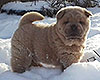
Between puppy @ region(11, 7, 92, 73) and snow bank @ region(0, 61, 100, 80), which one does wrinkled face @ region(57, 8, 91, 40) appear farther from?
snow bank @ region(0, 61, 100, 80)

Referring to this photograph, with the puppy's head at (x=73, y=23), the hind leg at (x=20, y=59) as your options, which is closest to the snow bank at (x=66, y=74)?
the hind leg at (x=20, y=59)

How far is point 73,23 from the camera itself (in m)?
3.62

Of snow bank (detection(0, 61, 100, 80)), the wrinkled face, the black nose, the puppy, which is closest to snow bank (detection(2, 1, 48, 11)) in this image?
the puppy

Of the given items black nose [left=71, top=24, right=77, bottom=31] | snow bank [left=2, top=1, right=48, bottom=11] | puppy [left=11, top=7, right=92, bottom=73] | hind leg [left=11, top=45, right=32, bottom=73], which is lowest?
snow bank [left=2, top=1, right=48, bottom=11]

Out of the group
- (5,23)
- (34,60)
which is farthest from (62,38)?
(5,23)

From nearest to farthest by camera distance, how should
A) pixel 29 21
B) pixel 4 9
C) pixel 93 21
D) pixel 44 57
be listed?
pixel 44 57, pixel 29 21, pixel 93 21, pixel 4 9

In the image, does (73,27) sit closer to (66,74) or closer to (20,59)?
(66,74)

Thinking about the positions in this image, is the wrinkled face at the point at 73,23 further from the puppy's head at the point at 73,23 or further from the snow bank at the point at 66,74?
the snow bank at the point at 66,74

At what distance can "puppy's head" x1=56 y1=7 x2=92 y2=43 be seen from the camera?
362 centimetres

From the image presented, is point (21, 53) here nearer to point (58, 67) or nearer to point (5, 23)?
point (58, 67)

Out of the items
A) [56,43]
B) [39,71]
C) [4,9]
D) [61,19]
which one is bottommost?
[4,9]

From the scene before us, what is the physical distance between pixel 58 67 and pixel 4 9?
8.10 m

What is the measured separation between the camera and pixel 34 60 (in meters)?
4.26

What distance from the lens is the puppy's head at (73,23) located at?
3622mm
